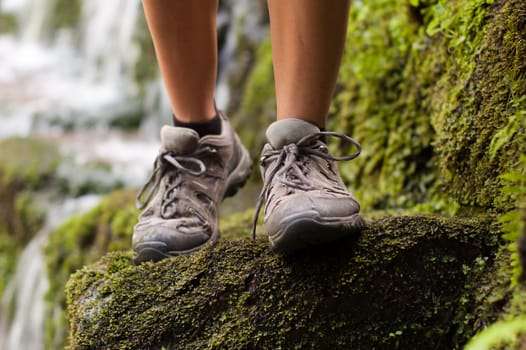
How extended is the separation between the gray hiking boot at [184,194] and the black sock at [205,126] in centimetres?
4

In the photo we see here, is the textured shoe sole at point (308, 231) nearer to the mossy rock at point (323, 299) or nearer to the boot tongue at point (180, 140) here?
the mossy rock at point (323, 299)

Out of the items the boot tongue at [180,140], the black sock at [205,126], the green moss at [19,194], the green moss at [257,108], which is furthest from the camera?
the green moss at [19,194]

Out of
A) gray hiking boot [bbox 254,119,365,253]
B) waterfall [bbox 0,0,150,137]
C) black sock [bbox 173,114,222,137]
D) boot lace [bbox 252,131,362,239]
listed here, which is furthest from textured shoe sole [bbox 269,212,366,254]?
waterfall [bbox 0,0,150,137]

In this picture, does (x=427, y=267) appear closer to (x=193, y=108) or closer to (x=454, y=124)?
(x=454, y=124)

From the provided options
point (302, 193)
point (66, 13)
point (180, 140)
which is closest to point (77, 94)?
point (66, 13)

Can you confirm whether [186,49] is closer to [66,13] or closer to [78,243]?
[78,243]

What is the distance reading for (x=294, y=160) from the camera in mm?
1653

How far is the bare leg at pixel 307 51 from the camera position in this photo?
1579mm

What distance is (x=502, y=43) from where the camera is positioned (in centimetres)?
180

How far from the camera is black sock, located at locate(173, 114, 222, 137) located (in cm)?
209

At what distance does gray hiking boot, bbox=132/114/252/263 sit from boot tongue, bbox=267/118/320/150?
440 millimetres

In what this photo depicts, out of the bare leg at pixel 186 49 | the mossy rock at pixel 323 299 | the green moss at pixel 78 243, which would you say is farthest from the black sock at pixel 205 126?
the green moss at pixel 78 243

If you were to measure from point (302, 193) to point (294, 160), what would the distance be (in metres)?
→ 0.17

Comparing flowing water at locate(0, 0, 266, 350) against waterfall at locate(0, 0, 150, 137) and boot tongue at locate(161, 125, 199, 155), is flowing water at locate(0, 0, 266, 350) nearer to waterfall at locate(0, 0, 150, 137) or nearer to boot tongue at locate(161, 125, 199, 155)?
waterfall at locate(0, 0, 150, 137)
